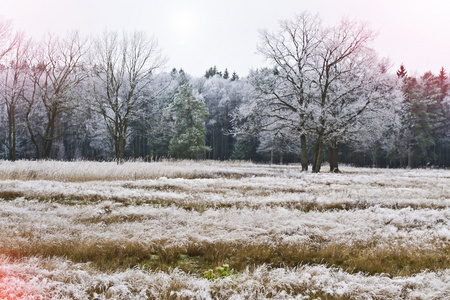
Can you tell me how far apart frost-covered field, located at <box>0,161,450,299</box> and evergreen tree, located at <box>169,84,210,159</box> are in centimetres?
3510

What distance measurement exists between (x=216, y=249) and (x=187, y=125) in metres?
41.4

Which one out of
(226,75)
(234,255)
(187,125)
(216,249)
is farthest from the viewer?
(226,75)

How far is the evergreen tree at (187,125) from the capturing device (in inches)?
1750

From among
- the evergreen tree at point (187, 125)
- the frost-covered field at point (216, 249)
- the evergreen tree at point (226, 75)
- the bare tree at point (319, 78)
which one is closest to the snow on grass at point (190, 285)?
the frost-covered field at point (216, 249)

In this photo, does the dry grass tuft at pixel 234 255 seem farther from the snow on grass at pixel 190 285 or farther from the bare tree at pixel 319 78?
the bare tree at pixel 319 78

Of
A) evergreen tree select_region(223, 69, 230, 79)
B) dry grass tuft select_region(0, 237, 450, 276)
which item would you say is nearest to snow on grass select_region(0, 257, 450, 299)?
dry grass tuft select_region(0, 237, 450, 276)

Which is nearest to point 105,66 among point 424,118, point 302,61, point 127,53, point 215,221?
point 127,53

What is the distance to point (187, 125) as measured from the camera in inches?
1791

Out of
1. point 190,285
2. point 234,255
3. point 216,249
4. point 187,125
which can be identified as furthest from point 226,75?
point 190,285

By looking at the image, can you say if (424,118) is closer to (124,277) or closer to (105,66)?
(105,66)

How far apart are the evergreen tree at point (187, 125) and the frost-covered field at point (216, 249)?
35.1m

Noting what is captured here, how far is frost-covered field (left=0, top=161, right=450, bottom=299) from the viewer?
128 inches

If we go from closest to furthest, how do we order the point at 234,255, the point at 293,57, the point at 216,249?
the point at 234,255, the point at 216,249, the point at 293,57

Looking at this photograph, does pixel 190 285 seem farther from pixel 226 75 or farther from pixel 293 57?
pixel 226 75
